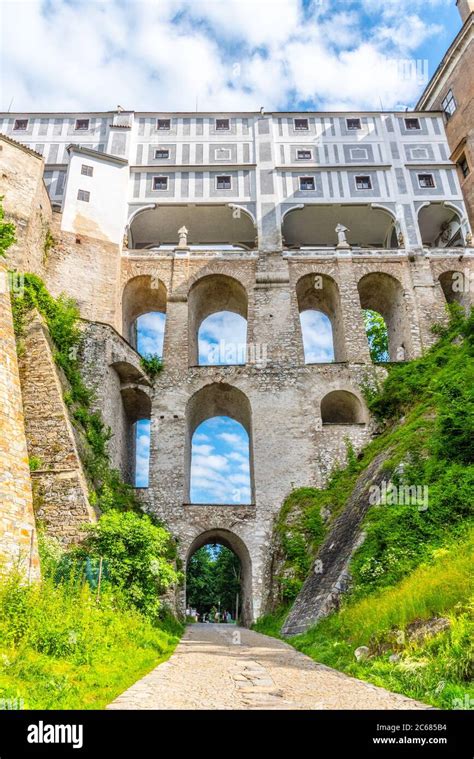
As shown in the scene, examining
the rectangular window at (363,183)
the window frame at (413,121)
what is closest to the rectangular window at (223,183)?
the rectangular window at (363,183)

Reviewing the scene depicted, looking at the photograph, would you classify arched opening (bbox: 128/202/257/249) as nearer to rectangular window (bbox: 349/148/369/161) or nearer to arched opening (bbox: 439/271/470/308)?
rectangular window (bbox: 349/148/369/161)

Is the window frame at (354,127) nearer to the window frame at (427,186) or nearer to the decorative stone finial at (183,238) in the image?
the window frame at (427,186)

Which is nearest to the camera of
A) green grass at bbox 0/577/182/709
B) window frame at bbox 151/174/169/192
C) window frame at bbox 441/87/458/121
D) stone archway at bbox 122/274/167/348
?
green grass at bbox 0/577/182/709

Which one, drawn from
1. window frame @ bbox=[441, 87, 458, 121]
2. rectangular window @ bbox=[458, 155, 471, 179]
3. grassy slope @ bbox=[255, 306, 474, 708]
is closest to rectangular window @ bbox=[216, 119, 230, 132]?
window frame @ bbox=[441, 87, 458, 121]

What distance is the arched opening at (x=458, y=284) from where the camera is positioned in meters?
26.8

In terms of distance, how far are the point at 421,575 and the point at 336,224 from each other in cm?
2627

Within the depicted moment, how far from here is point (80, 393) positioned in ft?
60.7

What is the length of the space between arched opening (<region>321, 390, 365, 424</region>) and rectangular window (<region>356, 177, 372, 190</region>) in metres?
13.8

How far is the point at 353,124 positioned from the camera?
104ft

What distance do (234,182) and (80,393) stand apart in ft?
58.7

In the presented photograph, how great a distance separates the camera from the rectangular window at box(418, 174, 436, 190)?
29.7 metres

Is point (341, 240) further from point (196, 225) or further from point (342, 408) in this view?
point (342, 408)
